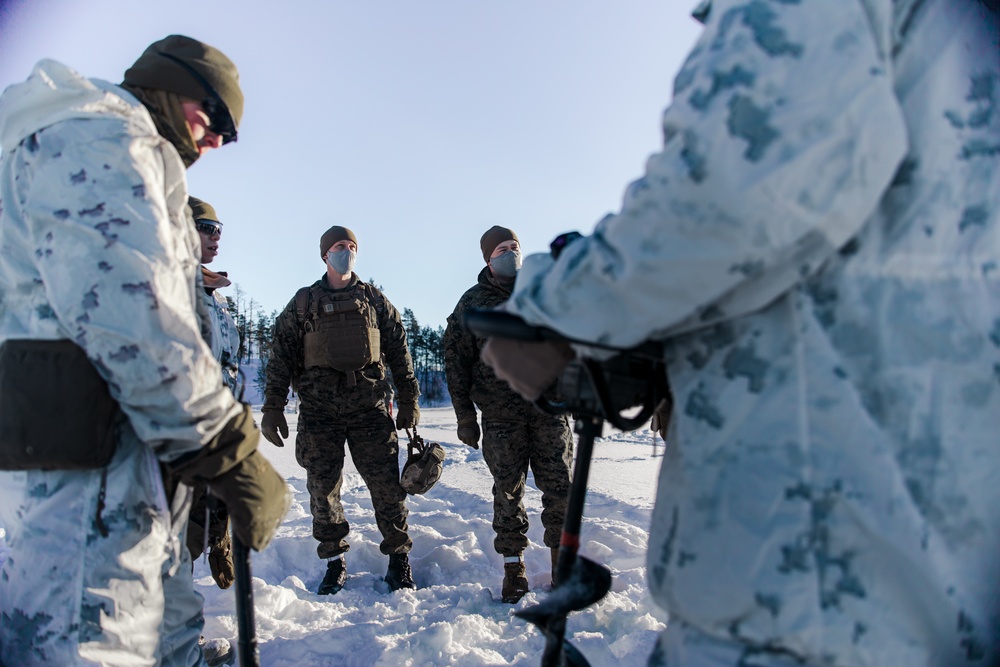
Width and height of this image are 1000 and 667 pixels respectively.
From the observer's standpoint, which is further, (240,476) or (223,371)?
(223,371)

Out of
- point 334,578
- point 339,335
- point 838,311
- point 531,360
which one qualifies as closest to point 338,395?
point 339,335

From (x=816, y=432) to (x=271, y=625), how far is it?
327 cm

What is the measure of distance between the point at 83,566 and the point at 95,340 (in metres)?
0.56

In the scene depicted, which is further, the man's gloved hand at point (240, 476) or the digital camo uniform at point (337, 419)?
the digital camo uniform at point (337, 419)

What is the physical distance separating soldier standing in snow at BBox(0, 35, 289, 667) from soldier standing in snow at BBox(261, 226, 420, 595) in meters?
2.98

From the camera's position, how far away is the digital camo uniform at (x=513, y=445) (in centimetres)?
Result: 438

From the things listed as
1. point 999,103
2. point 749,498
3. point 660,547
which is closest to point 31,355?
point 660,547

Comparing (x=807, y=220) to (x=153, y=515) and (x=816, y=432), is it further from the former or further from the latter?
(x=153, y=515)

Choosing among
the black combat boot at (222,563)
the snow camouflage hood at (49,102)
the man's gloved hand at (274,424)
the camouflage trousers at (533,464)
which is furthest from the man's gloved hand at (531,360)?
the man's gloved hand at (274,424)

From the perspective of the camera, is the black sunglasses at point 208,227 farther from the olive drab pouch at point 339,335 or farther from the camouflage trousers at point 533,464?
the camouflage trousers at point 533,464

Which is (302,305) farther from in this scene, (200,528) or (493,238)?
(200,528)

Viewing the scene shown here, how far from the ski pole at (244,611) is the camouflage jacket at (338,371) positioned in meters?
3.13

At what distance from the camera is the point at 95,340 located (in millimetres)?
1461

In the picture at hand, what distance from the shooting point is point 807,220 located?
37.9 inches
